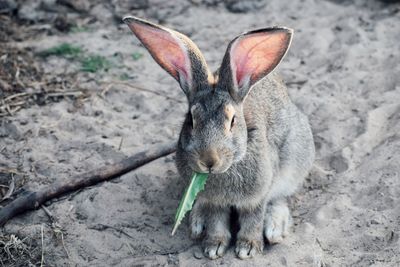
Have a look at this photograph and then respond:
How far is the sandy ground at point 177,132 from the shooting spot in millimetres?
4883

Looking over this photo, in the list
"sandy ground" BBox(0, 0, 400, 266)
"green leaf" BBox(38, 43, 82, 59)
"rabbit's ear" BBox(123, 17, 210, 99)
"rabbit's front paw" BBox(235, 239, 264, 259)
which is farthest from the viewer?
"green leaf" BBox(38, 43, 82, 59)

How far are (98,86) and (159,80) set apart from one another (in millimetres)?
606

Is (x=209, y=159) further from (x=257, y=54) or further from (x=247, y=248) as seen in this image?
(x=247, y=248)

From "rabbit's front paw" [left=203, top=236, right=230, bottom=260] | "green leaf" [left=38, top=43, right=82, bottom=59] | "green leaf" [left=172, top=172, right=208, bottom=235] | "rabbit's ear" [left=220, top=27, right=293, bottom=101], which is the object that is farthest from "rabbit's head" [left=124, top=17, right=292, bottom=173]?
"green leaf" [left=38, top=43, right=82, bottom=59]

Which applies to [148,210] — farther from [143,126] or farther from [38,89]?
[38,89]

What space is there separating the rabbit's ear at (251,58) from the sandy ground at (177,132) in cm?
121

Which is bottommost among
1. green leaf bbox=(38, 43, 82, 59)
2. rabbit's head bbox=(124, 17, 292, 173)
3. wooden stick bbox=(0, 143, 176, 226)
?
green leaf bbox=(38, 43, 82, 59)

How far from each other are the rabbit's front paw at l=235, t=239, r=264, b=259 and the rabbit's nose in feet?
2.95

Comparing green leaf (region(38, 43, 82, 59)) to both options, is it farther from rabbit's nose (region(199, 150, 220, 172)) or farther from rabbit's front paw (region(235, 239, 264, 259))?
rabbit's nose (region(199, 150, 220, 172))

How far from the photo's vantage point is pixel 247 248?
478cm

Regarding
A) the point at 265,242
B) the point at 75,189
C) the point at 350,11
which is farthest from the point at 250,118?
the point at 350,11

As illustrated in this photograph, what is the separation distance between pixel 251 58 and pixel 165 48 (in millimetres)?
570

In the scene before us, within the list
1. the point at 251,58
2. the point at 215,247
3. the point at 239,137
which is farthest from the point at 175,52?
the point at 215,247

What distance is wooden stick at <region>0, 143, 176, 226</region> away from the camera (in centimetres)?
516
